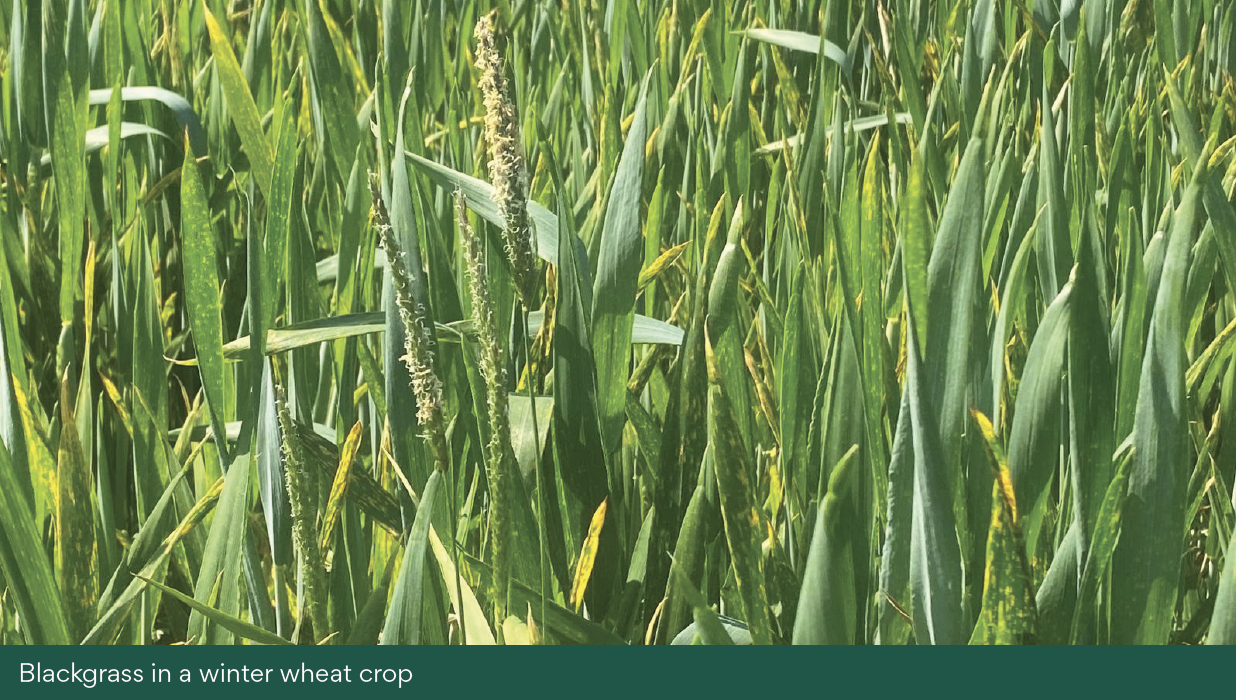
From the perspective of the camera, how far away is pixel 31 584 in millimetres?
512

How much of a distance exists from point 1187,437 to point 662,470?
258 mm

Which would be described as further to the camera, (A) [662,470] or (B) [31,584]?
(A) [662,470]

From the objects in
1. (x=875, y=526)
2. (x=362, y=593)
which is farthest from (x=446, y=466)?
(x=875, y=526)

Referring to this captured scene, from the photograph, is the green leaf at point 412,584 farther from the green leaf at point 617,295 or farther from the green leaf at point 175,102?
the green leaf at point 175,102

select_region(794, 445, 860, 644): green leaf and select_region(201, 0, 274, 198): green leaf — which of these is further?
select_region(201, 0, 274, 198): green leaf

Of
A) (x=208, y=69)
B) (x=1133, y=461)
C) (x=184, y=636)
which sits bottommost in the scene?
(x=184, y=636)

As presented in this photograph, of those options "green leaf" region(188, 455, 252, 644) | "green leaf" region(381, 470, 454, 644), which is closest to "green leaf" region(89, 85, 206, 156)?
"green leaf" region(188, 455, 252, 644)

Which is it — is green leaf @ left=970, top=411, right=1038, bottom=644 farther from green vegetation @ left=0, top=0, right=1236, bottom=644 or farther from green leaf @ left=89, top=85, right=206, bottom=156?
green leaf @ left=89, top=85, right=206, bottom=156

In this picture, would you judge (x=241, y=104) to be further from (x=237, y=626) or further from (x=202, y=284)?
(x=237, y=626)

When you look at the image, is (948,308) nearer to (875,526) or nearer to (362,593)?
(875,526)

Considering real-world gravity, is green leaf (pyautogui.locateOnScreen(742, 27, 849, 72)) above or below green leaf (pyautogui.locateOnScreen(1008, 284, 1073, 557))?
above

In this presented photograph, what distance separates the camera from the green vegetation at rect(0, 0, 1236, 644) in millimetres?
458

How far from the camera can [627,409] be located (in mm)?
660

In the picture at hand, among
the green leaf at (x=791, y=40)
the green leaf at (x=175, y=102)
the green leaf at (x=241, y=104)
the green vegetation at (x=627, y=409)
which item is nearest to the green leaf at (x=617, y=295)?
the green vegetation at (x=627, y=409)
